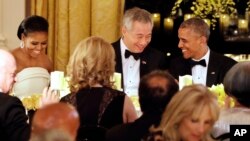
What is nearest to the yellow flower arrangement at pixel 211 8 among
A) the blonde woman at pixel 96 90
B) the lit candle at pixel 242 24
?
the lit candle at pixel 242 24

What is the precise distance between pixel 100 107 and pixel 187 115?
74 cm

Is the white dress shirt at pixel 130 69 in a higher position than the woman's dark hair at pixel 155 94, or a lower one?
lower

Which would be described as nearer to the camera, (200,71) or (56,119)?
(56,119)

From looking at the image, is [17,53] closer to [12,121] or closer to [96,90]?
[96,90]

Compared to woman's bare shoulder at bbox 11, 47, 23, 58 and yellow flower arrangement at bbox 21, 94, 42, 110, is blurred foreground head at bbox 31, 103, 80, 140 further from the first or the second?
woman's bare shoulder at bbox 11, 47, 23, 58

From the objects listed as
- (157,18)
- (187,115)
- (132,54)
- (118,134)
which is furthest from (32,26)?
(157,18)

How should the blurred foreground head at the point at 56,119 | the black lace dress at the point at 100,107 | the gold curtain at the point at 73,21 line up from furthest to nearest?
the gold curtain at the point at 73,21 → the black lace dress at the point at 100,107 → the blurred foreground head at the point at 56,119

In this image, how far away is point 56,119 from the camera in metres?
2.25

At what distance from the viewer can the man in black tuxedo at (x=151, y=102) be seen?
3053 mm

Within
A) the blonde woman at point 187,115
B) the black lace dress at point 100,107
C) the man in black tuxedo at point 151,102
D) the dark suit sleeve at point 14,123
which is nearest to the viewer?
the blonde woman at point 187,115

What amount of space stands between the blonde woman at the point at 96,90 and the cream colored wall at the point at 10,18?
8.26ft

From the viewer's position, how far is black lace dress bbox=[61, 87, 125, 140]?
3.52 m

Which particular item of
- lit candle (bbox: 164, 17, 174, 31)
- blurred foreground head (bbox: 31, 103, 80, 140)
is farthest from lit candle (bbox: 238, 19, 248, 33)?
blurred foreground head (bbox: 31, 103, 80, 140)

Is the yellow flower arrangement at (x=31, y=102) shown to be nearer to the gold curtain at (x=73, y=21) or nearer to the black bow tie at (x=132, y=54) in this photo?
the black bow tie at (x=132, y=54)
